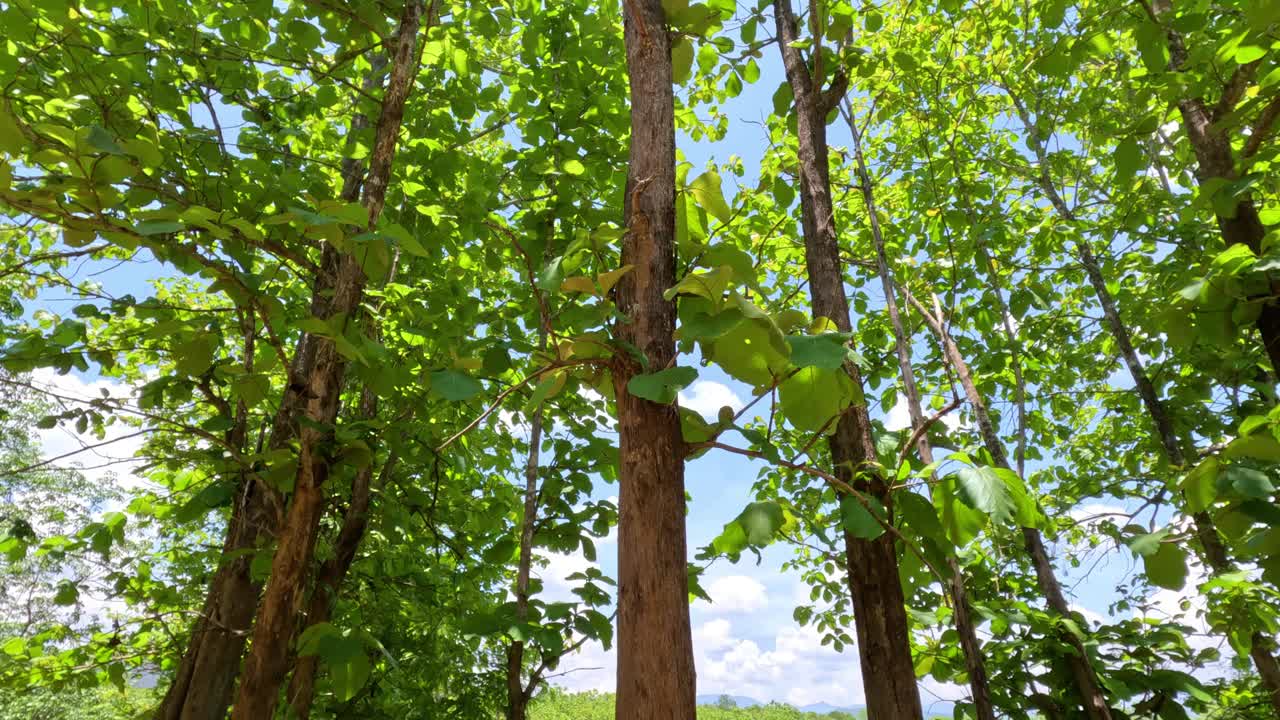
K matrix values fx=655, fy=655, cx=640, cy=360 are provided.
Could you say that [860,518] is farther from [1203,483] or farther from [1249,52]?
[1249,52]

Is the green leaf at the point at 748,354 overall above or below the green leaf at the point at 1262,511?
above

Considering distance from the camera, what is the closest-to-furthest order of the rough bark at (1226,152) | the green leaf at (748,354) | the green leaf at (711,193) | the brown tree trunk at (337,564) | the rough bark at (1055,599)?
1. the green leaf at (748,354)
2. the green leaf at (711,193)
3. the rough bark at (1055,599)
4. the rough bark at (1226,152)
5. the brown tree trunk at (337,564)

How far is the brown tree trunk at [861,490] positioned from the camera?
6.23 feet

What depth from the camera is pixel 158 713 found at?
275 cm

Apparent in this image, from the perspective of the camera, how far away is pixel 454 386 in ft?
3.87

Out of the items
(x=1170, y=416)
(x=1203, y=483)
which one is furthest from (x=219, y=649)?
(x=1170, y=416)

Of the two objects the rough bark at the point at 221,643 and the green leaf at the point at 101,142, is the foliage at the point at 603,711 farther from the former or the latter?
the green leaf at the point at 101,142

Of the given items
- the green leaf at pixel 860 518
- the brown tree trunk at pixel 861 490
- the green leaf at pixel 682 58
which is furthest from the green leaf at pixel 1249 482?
the green leaf at pixel 682 58

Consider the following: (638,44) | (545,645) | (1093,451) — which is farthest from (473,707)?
(1093,451)

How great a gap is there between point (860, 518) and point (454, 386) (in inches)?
31.9

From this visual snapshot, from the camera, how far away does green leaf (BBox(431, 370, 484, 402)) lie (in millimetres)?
1147

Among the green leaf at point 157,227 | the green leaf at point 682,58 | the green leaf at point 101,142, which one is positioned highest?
the green leaf at point 682,58

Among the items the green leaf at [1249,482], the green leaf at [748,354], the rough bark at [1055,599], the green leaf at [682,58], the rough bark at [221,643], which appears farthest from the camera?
the rough bark at [221,643]

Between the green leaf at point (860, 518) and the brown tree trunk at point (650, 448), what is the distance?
34cm
